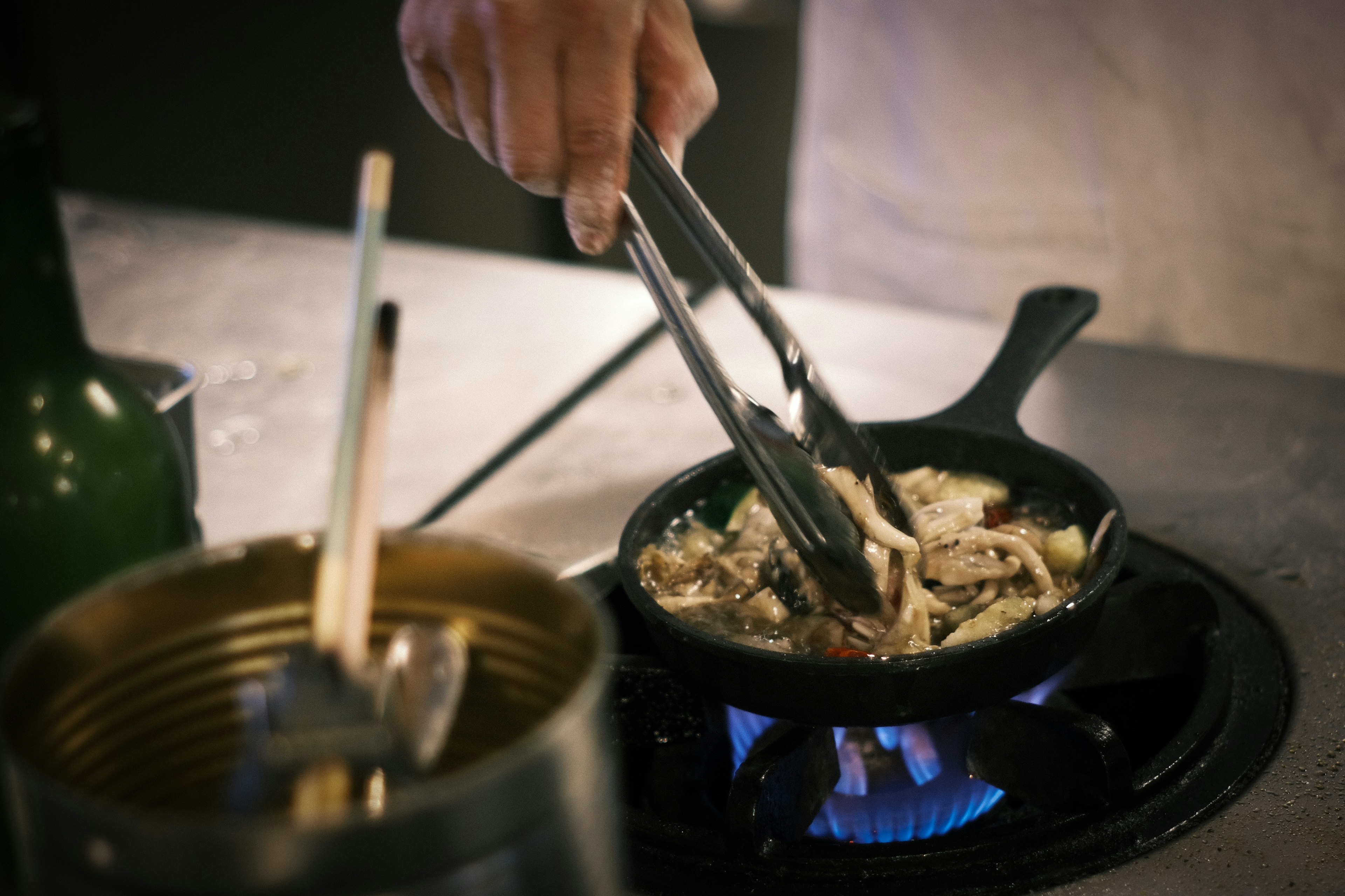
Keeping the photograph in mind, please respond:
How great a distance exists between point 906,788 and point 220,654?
488 mm

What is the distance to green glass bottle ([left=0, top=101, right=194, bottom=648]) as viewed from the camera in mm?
577

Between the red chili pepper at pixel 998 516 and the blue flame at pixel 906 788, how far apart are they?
0.13 meters

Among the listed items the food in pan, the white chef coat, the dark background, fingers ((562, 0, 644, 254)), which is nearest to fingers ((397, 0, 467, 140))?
fingers ((562, 0, 644, 254))

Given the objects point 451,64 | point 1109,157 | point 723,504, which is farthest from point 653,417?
point 1109,157

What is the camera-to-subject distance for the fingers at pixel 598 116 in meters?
0.86

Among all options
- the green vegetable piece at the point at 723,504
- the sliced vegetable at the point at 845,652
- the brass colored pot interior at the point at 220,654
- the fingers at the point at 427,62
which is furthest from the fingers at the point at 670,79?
the brass colored pot interior at the point at 220,654

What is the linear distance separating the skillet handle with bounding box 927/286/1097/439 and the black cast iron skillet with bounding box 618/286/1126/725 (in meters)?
0.04

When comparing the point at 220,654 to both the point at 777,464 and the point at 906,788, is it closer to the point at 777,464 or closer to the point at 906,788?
the point at 777,464

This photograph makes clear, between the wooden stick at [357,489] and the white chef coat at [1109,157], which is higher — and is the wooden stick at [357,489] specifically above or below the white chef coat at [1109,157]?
above

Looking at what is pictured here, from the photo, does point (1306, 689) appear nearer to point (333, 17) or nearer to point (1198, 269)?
point (1198, 269)

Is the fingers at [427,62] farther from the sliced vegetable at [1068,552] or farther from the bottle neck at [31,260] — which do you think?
the sliced vegetable at [1068,552]

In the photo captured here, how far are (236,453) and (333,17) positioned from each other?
2507 millimetres

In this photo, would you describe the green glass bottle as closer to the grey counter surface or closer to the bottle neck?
the bottle neck

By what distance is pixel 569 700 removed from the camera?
370 mm
